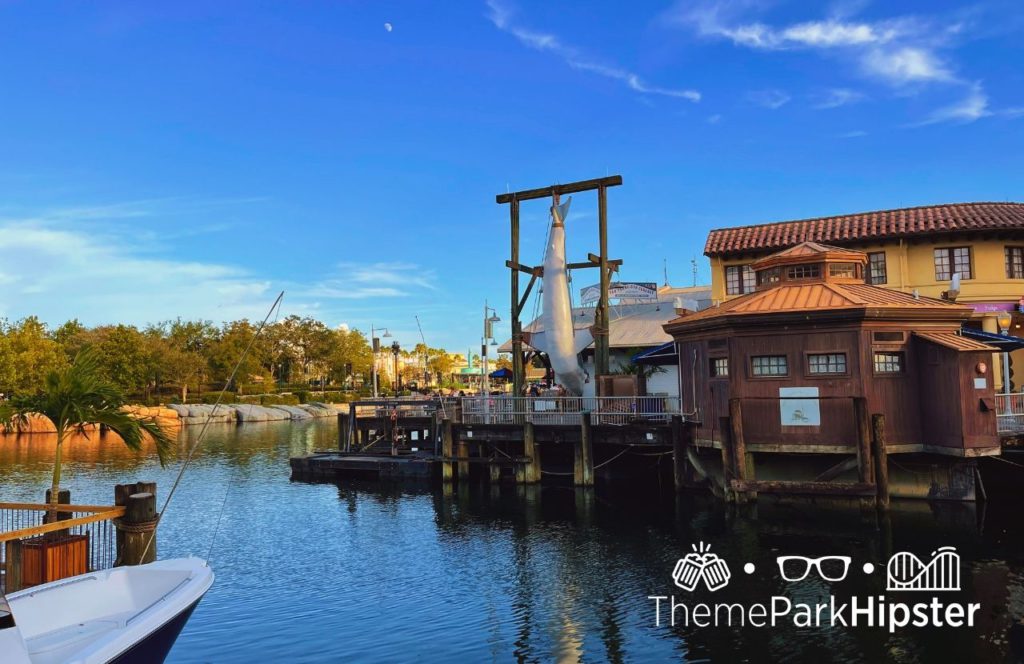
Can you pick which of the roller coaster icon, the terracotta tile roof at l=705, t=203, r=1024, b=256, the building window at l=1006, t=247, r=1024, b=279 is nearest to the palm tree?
the roller coaster icon

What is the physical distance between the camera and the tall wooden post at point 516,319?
104ft

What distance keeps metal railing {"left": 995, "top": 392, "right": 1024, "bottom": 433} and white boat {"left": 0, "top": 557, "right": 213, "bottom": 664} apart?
2123 centimetres

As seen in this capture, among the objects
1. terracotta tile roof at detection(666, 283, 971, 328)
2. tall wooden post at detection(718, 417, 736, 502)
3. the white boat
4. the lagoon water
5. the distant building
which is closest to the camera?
the white boat

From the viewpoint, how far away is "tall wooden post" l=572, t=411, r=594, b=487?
27.3 meters

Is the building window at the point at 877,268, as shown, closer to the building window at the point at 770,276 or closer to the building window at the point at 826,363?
the building window at the point at 770,276

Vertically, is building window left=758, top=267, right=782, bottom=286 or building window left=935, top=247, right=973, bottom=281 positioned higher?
building window left=935, top=247, right=973, bottom=281

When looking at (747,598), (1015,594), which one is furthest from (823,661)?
(1015,594)

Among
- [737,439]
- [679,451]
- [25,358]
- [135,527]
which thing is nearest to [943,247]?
[679,451]

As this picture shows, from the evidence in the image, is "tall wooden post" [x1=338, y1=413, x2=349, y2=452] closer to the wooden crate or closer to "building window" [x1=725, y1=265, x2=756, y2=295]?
"building window" [x1=725, y1=265, x2=756, y2=295]

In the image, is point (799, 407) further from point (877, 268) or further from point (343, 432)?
point (343, 432)

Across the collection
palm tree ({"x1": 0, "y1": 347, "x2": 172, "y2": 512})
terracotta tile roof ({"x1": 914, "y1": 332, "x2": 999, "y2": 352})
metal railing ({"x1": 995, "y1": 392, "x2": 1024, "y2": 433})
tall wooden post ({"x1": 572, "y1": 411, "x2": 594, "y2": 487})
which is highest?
terracotta tile roof ({"x1": 914, "y1": 332, "x2": 999, "y2": 352})

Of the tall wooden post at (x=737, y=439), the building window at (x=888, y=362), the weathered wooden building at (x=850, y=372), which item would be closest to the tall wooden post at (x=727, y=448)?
the tall wooden post at (x=737, y=439)

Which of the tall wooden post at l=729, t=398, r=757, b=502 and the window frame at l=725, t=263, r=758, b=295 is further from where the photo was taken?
the window frame at l=725, t=263, r=758, b=295

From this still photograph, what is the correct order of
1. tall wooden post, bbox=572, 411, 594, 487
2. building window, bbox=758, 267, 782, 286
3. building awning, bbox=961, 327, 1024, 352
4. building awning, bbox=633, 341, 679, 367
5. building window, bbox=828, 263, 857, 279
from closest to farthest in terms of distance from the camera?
1. building awning, bbox=961, 327, 1024, 352
2. building window, bbox=828, 263, 857, 279
3. building window, bbox=758, 267, 782, 286
4. tall wooden post, bbox=572, 411, 594, 487
5. building awning, bbox=633, 341, 679, 367
